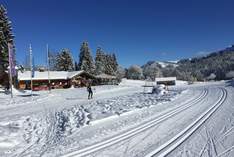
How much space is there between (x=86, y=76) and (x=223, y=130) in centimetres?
6089

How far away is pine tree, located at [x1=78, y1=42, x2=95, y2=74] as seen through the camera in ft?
245

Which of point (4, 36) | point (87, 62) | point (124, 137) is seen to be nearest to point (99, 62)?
point (87, 62)

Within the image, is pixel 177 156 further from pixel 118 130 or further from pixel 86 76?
pixel 86 76

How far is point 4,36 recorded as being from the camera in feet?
153

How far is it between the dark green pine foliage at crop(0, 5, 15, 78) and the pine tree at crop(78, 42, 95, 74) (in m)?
27.9

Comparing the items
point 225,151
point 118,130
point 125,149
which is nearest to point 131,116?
point 118,130

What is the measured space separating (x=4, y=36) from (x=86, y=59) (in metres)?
31.1

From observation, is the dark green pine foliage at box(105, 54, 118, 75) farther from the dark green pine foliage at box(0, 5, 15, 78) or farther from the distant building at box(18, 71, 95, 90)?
the dark green pine foliage at box(0, 5, 15, 78)

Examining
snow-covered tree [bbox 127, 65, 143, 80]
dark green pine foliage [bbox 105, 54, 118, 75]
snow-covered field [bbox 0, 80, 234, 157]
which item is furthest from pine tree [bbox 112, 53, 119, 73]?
snow-covered field [bbox 0, 80, 234, 157]

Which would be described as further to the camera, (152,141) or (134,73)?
(134,73)

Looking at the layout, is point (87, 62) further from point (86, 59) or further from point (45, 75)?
point (45, 75)

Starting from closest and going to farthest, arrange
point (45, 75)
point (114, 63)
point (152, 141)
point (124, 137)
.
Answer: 1. point (152, 141)
2. point (124, 137)
3. point (45, 75)
4. point (114, 63)

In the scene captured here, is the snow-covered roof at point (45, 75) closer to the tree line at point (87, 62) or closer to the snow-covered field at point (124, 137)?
the tree line at point (87, 62)

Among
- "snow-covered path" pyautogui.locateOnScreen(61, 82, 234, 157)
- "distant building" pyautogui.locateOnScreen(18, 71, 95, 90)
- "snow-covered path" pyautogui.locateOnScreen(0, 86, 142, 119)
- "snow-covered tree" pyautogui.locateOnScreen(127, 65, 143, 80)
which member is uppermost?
"snow-covered tree" pyautogui.locateOnScreen(127, 65, 143, 80)
